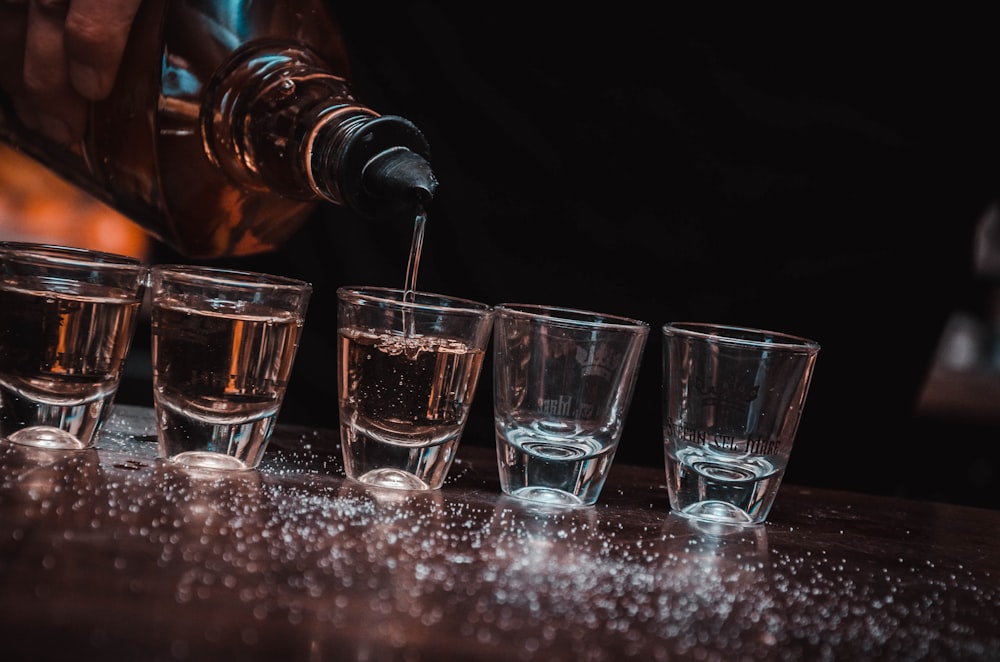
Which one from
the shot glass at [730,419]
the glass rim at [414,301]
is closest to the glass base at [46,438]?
the glass rim at [414,301]

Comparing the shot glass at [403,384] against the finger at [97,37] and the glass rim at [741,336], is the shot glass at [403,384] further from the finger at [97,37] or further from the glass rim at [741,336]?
the finger at [97,37]

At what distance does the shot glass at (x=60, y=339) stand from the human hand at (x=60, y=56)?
210mm

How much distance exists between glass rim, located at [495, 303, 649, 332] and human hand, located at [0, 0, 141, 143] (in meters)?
0.42

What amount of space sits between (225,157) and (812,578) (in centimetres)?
61

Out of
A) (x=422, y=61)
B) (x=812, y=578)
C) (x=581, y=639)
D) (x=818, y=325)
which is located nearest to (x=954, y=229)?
(x=818, y=325)

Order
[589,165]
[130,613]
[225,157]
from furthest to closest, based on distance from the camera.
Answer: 1. [589,165]
2. [225,157]
3. [130,613]

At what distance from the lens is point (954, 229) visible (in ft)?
4.72

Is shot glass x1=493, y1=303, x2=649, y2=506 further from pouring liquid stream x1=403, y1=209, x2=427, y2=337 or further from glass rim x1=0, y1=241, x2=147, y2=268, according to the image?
glass rim x1=0, y1=241, x2=147, y2=268

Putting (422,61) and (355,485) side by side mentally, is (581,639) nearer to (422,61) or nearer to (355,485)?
(355,485)

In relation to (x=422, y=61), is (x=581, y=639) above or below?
below

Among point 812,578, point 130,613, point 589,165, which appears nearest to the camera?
point 130,613

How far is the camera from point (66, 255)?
0.81 meters

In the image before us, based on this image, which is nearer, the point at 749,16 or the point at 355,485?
the point at 355,485

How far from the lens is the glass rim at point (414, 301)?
31.0 inches
